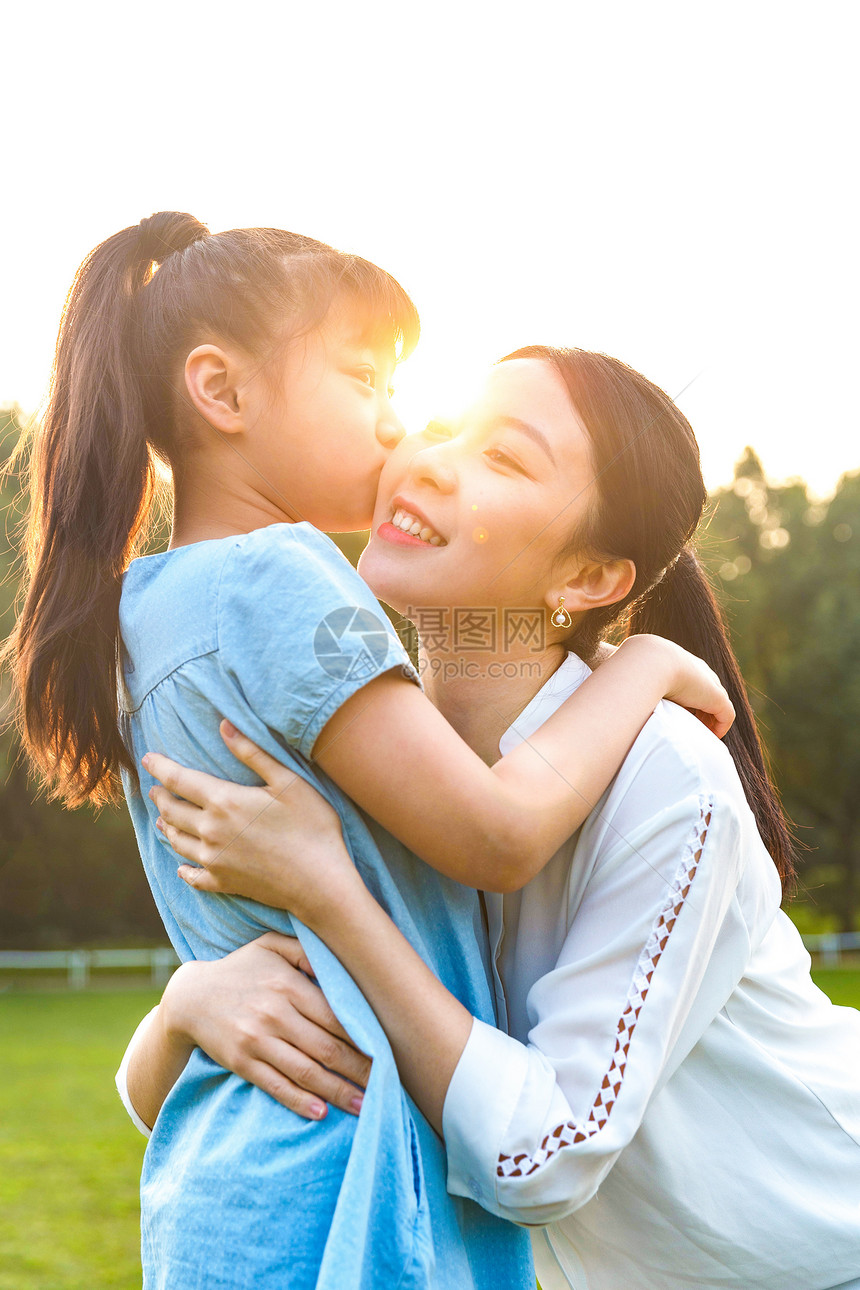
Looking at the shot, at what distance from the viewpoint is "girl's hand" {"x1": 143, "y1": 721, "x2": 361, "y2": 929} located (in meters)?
1.52

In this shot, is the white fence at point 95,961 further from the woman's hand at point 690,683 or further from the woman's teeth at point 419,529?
the woman's teeth at point 419,529

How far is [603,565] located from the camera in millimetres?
2182

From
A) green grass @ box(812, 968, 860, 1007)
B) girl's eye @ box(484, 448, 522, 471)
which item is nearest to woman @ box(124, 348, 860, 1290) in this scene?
girl's eye @ box(484, 448, 522, 471)

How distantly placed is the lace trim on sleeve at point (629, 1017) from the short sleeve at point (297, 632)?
53 centimetres

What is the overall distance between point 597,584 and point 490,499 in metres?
0.38

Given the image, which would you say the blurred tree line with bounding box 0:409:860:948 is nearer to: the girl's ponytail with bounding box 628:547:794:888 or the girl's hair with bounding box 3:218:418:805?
the girl's ponytail with bounding box 628:547:794:888

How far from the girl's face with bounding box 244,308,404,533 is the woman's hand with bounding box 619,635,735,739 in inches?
25.1

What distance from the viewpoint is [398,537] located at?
2.05 m

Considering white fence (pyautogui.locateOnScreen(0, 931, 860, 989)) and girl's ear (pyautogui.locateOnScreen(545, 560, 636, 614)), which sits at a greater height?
girl's ear (pyautogui.locateOnScreen(545, 560, 636, 614))

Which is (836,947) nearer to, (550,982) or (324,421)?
(550,982)

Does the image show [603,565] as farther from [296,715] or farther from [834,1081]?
[834,1081]

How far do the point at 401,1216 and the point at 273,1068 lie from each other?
276 mm

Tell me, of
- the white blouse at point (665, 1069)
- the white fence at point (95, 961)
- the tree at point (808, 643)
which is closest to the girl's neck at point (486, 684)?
the white blouse at point (665, 1069)

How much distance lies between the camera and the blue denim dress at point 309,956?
A: 1383 millimetres
